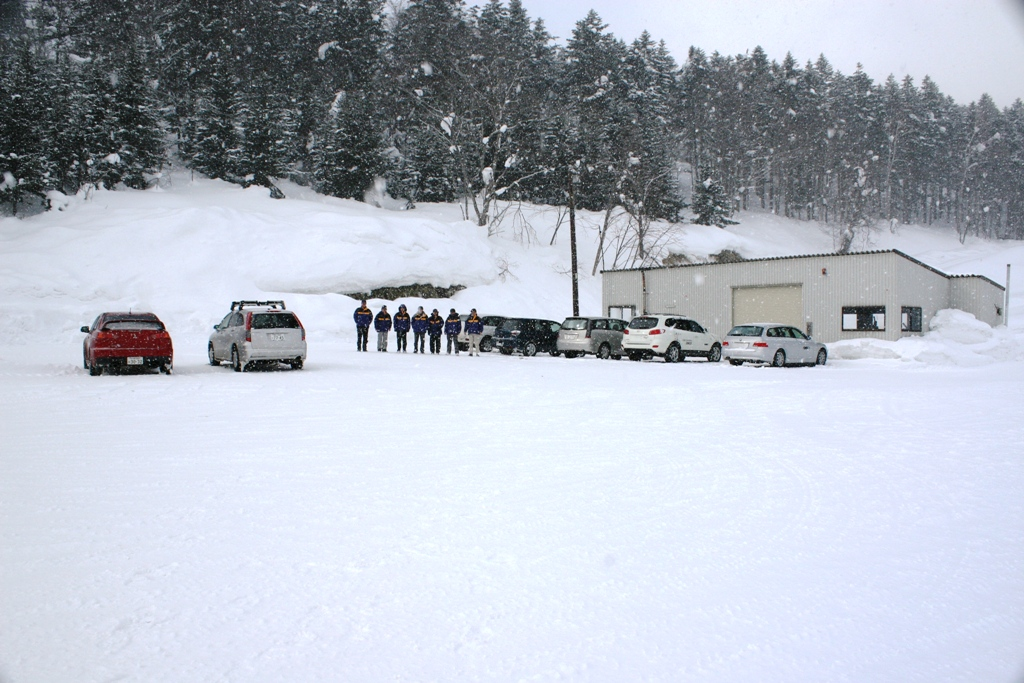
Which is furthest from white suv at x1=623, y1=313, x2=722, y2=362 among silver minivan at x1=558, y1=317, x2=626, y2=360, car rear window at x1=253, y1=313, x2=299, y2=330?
car rear window at x1=253, y1=313, x2=299, y2=330

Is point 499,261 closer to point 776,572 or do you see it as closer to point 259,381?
point 259,381

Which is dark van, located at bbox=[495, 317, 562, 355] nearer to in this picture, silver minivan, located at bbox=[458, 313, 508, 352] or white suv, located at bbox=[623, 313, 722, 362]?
silver minivan, located at bbox=[458, 313, 508, 352]

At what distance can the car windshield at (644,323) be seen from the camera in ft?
89.5

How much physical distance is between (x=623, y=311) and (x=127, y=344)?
26.3 metres

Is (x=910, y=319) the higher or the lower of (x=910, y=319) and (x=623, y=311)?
the lower

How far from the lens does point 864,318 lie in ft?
98.5

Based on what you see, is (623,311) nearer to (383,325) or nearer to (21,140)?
(383,325)

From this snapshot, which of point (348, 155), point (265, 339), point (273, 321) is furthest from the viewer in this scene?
point (348, 155)

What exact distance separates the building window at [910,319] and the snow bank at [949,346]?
54 cm

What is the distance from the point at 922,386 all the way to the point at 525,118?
46516mm

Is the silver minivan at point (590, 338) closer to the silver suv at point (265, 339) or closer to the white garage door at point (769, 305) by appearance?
the white garage door at point (769, 305)

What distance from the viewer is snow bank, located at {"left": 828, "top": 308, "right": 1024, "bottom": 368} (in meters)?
25.5

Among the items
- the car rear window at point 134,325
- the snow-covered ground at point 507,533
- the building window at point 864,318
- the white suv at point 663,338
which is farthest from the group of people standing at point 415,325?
the building window at point 864,318

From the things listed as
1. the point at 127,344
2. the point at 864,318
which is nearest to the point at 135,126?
the point at 127,344
